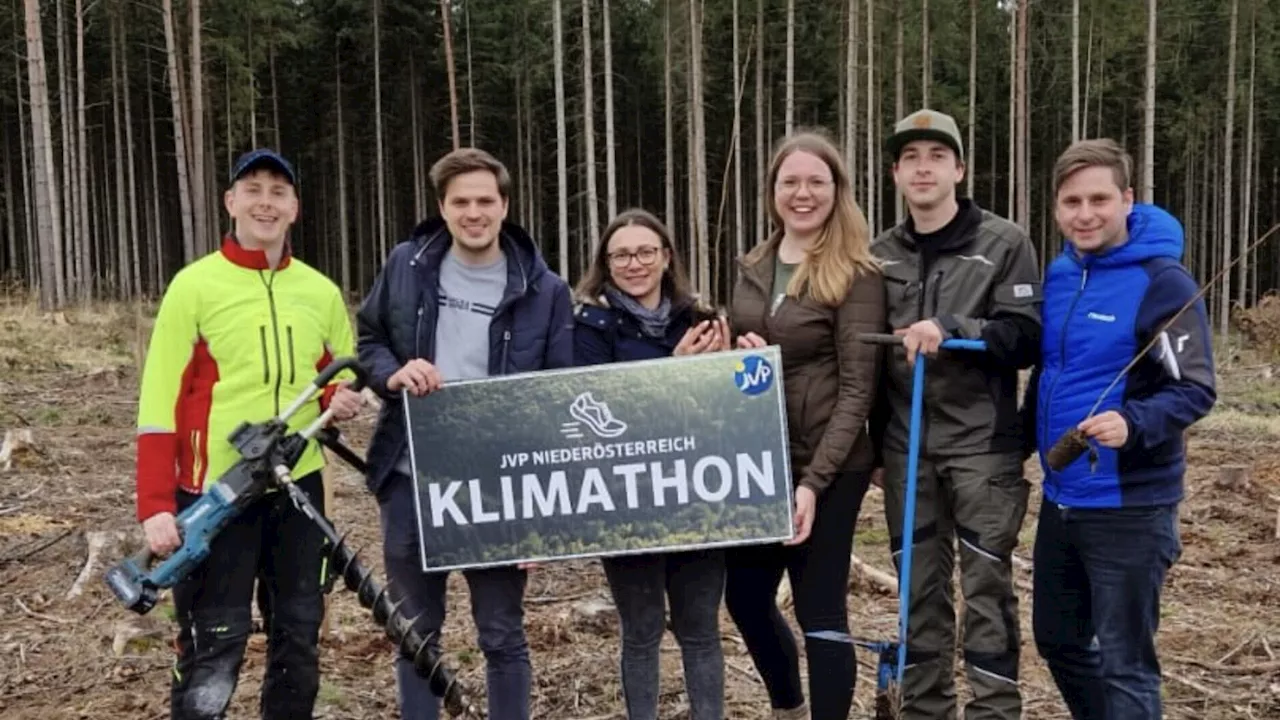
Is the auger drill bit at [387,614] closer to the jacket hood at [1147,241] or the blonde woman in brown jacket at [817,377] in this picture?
the blonde woman in brown jacket at [817,377]

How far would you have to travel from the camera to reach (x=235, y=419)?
349 centimetres

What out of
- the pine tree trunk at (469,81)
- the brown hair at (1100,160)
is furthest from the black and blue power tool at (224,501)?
the pine tree trunk at (469,81)

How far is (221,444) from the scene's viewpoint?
137 inches

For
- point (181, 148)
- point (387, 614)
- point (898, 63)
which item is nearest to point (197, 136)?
point (181, 148)

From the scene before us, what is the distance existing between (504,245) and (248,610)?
1.64m

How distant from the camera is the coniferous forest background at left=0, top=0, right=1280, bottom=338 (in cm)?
2928

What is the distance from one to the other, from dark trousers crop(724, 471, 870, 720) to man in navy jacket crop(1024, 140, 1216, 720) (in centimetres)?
78

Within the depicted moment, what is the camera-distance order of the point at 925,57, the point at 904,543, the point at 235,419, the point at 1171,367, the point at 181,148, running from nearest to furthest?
the point at 1171,367 → the point at 235,419 → the point at 904,543 → the point at 181,148 → the point at 925,57

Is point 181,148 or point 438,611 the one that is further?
point 181,148

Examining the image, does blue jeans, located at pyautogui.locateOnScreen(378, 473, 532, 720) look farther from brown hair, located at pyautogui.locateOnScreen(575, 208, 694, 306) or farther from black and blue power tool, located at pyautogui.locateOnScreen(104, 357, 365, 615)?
brown hair, located at pyautogui.locateOnScreen(575, 208, 694, 306)

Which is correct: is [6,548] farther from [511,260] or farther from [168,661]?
[511,260]

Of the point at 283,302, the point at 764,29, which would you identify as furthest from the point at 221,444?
the point at 764,29

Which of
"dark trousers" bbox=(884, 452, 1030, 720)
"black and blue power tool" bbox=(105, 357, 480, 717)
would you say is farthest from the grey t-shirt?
"dark trousers" bbox=(884, 452, 1030, 720)

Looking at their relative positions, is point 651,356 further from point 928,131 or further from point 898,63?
point 898,63
